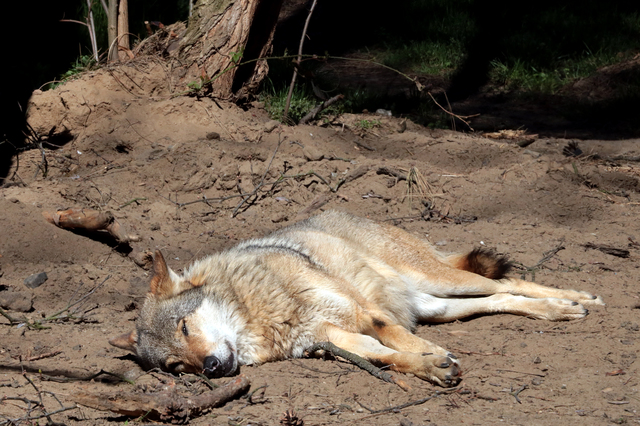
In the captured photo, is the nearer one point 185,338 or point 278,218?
point 185,338

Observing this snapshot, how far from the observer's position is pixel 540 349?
11.9 feet

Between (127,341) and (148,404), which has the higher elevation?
(148,404)

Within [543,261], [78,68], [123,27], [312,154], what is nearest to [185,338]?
[543,261]

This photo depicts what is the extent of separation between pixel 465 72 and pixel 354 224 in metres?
7.12

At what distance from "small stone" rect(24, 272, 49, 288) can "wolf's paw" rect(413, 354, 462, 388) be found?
2.94 m

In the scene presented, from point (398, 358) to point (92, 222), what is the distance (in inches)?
112

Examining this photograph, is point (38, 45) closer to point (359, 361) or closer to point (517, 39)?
point (359, 361)

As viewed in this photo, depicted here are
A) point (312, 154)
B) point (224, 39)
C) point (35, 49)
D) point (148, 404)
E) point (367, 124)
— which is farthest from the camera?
point (35, 49)

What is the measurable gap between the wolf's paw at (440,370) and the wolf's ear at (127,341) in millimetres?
1725

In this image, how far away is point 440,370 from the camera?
10.6 ft

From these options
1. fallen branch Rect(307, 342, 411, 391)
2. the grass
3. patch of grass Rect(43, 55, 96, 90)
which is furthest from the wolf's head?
the grass

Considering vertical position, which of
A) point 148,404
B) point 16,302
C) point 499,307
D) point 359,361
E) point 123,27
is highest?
point 123,27

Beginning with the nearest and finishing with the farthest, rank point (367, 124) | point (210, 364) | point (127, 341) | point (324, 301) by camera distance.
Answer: point (210, 364) < point (127, 341) < point (324, 301) < point (367, 124)

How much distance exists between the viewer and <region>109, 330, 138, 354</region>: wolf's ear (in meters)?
3.62
